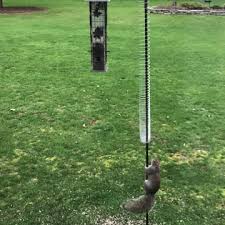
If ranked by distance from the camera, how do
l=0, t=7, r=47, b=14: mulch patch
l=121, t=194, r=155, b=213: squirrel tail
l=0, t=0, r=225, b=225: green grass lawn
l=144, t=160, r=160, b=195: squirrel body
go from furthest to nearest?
1. l=0, t=7, r=47, b=14: mulch patch
2. l=0, t=0, r=225, b=225: green grass lawn
3. l=121, t=194, r=155, b=213: squirrel tail
4. l=144, t=160, r=160, b=195: squirrel body

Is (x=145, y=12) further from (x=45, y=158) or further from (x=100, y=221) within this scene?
(x=45, y=158)

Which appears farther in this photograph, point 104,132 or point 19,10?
point 19,10

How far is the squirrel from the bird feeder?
2.13 metres

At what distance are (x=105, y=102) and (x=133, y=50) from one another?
4.68m

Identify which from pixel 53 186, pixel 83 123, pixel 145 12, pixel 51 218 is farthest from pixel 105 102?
pixel 145 12

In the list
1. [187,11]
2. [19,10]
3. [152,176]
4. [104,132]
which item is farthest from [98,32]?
[19,10]

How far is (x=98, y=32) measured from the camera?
537cm

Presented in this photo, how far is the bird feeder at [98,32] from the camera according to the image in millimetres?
5168

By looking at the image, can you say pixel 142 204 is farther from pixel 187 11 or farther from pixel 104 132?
pixel 187 11

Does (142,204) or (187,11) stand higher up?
(187,11)

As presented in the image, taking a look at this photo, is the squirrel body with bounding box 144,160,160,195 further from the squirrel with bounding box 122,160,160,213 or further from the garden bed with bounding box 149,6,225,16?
the garden bed with bounding box 149,6,225,16

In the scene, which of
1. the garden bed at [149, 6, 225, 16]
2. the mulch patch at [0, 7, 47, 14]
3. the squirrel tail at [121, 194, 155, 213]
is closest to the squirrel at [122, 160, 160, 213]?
the squirrel tail at [121, 194, 155, 213]

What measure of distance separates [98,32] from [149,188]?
231 cm

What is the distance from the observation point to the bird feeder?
517cm
